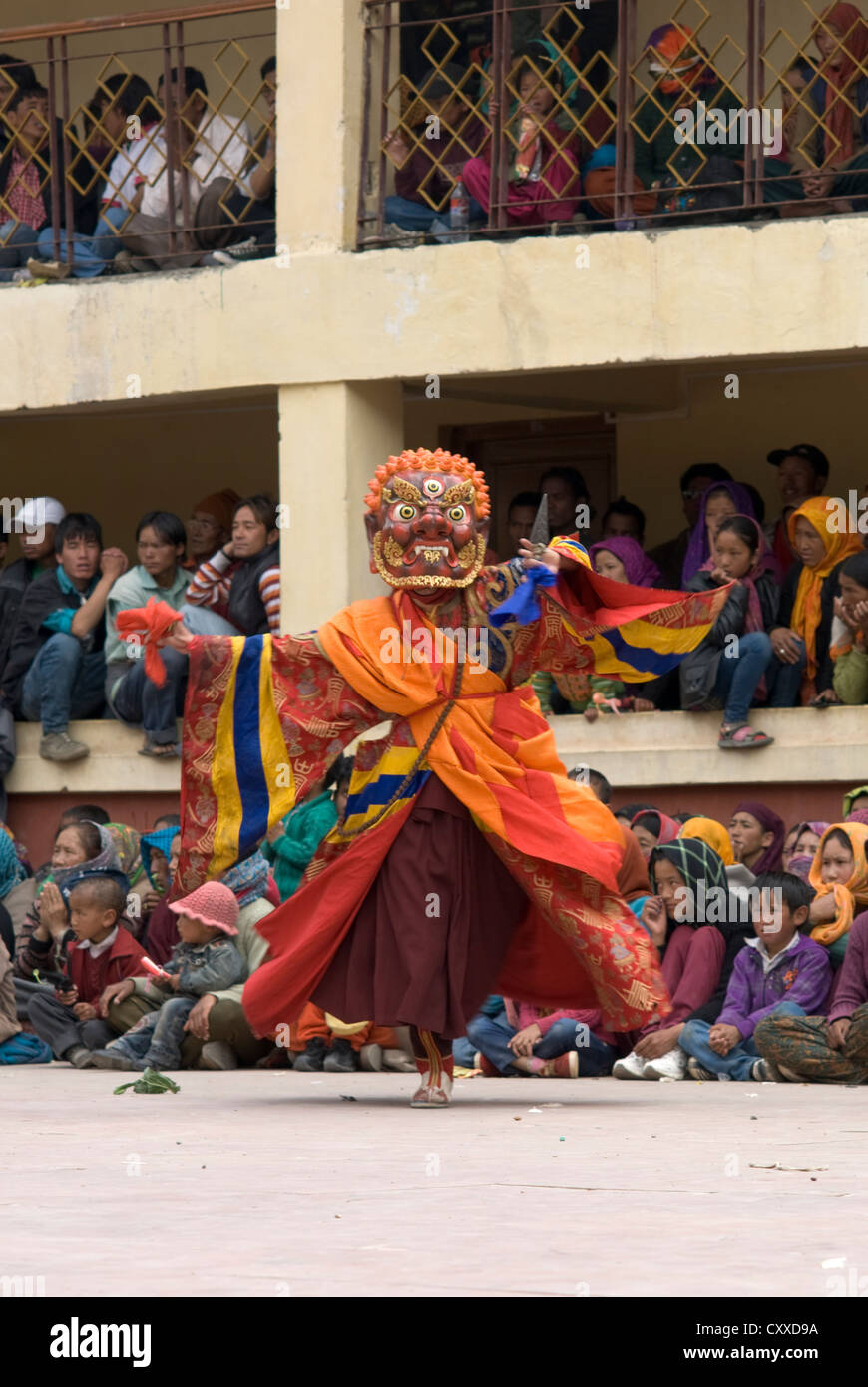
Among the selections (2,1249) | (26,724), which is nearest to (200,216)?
(26,724)

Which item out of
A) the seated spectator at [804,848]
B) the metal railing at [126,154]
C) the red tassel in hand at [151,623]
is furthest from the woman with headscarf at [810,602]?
the red tassel in hand at [151,623]

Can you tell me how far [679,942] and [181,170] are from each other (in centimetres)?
570

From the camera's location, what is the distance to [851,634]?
1077cm

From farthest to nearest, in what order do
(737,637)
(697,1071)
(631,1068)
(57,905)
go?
(737,637) → (57,905) → (631,1068) → (697,1071)

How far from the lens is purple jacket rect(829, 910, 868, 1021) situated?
838cm

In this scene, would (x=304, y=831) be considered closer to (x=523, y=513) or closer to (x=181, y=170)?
(x=523, y=513)

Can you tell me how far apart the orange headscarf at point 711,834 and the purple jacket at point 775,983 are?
864mm

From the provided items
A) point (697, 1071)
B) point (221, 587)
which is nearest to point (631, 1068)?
point (697, 1071)

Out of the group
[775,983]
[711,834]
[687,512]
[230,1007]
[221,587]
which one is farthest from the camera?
[687,512]

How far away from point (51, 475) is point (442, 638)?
833 cm

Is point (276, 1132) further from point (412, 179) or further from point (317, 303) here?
point (412, 179)

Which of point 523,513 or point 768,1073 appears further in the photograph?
point 523,513

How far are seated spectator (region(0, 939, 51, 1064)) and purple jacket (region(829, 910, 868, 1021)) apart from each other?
3632 millimetres

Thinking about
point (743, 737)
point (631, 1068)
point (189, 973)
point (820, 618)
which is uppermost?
point (820, 618)
